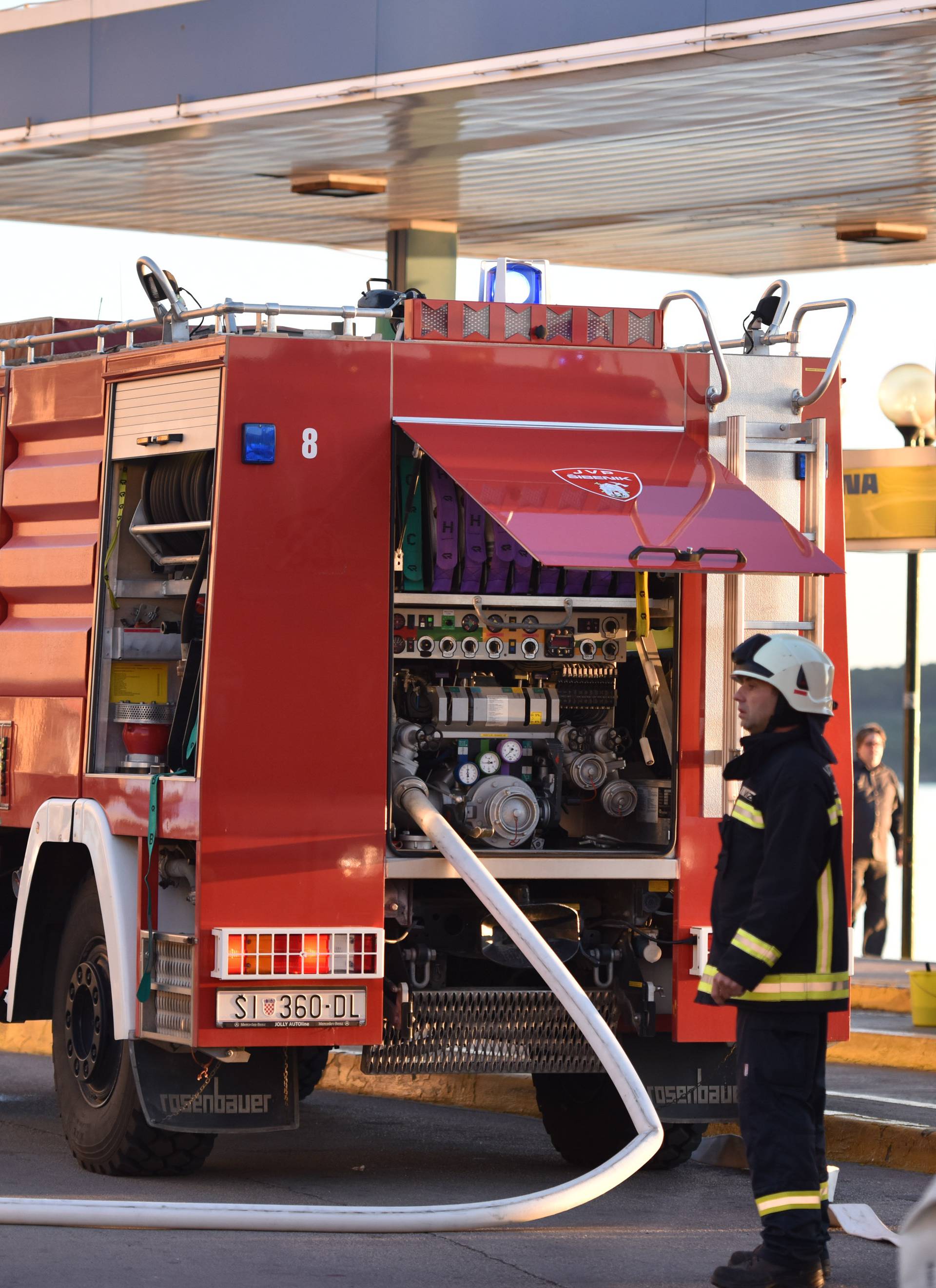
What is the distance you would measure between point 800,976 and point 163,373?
332 cm

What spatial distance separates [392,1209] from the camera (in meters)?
6.72

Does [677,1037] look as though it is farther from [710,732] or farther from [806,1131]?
[806,1131]

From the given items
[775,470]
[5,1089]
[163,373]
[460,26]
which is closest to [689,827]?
[775,470]

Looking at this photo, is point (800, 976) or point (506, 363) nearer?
point (800, 976)

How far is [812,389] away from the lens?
26.6 ft

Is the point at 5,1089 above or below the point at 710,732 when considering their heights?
below

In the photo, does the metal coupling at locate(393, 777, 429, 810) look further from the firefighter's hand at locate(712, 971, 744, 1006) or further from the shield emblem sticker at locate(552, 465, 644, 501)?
the firefighter's hand at locate(712, 971, 744, 1006)

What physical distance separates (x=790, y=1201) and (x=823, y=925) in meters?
0.77

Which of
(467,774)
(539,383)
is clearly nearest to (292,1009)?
(467,774)

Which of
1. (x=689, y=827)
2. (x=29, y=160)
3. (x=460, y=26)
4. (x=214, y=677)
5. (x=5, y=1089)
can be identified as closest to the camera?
(x=214, y=677)

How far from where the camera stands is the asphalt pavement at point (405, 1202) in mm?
6371

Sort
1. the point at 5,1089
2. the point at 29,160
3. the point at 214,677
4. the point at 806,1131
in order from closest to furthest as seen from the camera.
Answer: the point at 806,1131
the point at 214,677
the point at 5,1089
the point at 29,160

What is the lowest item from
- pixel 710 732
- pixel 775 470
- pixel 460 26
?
pixel 710 732

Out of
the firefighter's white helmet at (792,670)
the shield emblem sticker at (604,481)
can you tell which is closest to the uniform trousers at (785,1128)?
the firefighter's white helmet at (792,670)
